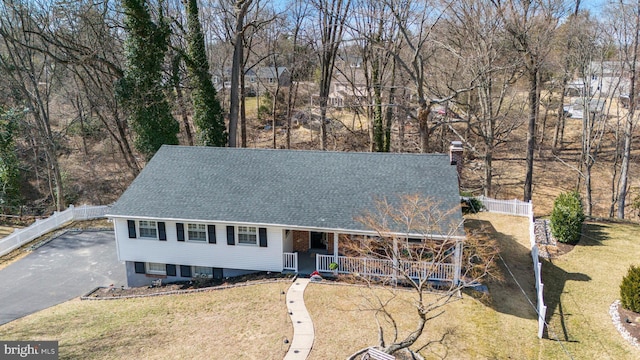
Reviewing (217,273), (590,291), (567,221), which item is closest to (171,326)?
(217,273)

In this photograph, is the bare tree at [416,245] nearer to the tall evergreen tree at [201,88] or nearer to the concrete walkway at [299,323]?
the concrete walkway at [299,323]

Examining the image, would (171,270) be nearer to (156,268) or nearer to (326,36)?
(156,268)

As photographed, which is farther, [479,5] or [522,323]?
[479,5]

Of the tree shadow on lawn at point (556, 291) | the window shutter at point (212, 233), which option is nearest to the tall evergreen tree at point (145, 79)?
the window shutter at point (212, 233)

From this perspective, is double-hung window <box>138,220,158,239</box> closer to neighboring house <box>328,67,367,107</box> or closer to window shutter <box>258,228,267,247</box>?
window shutter <box>258,228,267,247</box>

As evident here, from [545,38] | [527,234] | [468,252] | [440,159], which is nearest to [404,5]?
[545,38]

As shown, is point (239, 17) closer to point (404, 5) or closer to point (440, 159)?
point (404, 5)
